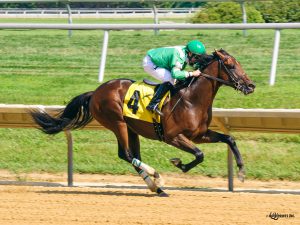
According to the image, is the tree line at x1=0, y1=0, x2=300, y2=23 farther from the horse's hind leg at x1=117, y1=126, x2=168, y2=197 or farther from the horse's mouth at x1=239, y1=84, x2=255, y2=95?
the horse's mouth at x1=239, y1=84, x2=255, y2=95

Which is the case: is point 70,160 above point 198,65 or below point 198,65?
below

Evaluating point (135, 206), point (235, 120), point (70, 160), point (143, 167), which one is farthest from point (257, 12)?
point (135, 206)

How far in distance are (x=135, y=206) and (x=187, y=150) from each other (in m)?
1.08

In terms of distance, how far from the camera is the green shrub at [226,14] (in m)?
15.3

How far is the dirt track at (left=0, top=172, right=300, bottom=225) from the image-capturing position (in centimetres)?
710

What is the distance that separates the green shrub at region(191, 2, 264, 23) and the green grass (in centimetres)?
42

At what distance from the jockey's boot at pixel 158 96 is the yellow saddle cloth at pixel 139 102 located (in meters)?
0.04

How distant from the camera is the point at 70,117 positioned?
9.54 metres

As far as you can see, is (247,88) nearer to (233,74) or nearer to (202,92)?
(233,74)

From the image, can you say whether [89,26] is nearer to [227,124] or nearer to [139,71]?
[139,71]

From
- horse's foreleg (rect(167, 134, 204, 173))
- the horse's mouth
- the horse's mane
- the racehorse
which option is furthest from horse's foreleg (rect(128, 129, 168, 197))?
the horse's mouth

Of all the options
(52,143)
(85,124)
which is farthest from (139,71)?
(85,124)

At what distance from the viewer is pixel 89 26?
1194 centimetres

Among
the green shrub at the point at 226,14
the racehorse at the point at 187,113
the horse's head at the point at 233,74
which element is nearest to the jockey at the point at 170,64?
the racehorse at the point at 187,113
